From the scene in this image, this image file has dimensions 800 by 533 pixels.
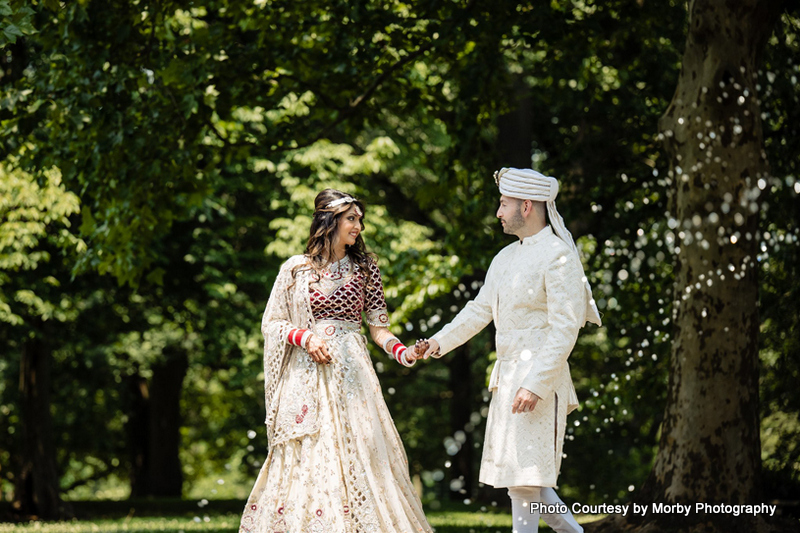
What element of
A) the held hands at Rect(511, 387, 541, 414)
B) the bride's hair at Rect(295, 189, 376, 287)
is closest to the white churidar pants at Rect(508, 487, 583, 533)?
the held hands at Rect(511, 387, 541, 414)

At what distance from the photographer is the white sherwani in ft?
15.5

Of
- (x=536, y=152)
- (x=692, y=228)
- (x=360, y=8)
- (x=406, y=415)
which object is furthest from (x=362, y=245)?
(x=406, y=415)

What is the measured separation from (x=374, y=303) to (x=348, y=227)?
533mm

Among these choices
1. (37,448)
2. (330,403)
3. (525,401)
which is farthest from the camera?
(37,448)

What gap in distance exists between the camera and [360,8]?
855cm

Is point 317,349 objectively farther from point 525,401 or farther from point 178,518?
point 178,518

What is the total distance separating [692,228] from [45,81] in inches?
222

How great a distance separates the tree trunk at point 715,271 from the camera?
22.5 ft

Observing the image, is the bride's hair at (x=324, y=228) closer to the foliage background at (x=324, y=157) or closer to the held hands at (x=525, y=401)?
the held hands at (x=525, y=401)

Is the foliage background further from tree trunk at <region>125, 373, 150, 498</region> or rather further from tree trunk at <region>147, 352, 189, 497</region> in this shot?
tree trunk at <region>125, 373, 150, 498</region>

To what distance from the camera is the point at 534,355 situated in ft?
15.9

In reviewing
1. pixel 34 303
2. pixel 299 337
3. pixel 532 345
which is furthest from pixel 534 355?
pixel 34 303

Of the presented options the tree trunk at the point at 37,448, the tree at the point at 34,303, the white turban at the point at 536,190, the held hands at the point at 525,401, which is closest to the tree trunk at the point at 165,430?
the tree at the point at 34,303

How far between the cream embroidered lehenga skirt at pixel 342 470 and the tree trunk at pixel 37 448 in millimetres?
10394
